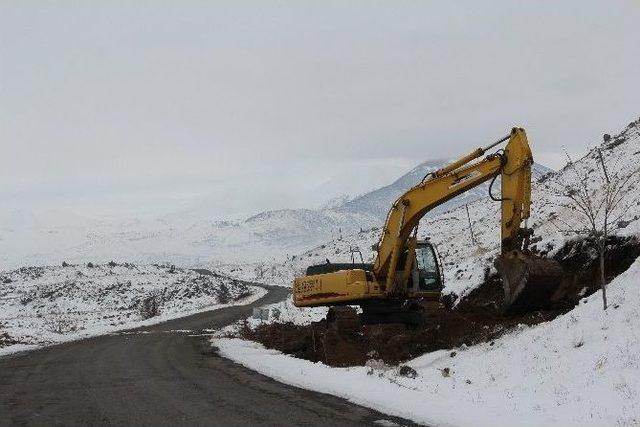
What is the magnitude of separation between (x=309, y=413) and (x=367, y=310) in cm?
970

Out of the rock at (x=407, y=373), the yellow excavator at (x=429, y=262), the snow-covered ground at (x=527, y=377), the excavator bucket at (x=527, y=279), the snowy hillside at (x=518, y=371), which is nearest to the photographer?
the snow-covered ground at (x=527, y=377)

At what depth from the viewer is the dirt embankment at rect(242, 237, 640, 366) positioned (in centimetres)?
1553

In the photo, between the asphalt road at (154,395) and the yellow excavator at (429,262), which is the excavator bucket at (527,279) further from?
the asphalt road at (154,395)

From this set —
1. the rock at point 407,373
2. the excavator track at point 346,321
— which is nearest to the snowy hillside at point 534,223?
the rock at point 407,373

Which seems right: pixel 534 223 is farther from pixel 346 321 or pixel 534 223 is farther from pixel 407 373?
pixel 407 373

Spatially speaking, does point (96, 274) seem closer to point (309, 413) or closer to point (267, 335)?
point (267, 335)

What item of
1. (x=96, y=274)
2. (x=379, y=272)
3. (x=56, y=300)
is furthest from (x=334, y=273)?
(x=96, y=274)

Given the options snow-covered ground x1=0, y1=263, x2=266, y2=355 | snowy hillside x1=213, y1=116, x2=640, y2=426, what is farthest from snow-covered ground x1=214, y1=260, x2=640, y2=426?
snow-covered ground x1=0, y1=263, x2=266, y2=355

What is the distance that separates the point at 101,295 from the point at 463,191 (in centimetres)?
5174

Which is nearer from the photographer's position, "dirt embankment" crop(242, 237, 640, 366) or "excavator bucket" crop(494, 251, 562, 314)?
"excavator bucket" crop(494, 251, 562, 314)

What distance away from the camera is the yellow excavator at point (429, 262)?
575 inches

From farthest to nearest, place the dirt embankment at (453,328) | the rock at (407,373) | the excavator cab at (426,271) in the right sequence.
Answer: the excavator cab at (426,271)
the dirt embankment at (453,328)
the rock at (407,373)

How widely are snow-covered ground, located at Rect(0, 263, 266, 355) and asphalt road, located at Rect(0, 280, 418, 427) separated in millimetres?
23785

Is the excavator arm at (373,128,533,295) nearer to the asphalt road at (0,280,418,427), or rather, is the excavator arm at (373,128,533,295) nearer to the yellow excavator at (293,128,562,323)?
the yellow excavator at (293,128,562,323)
